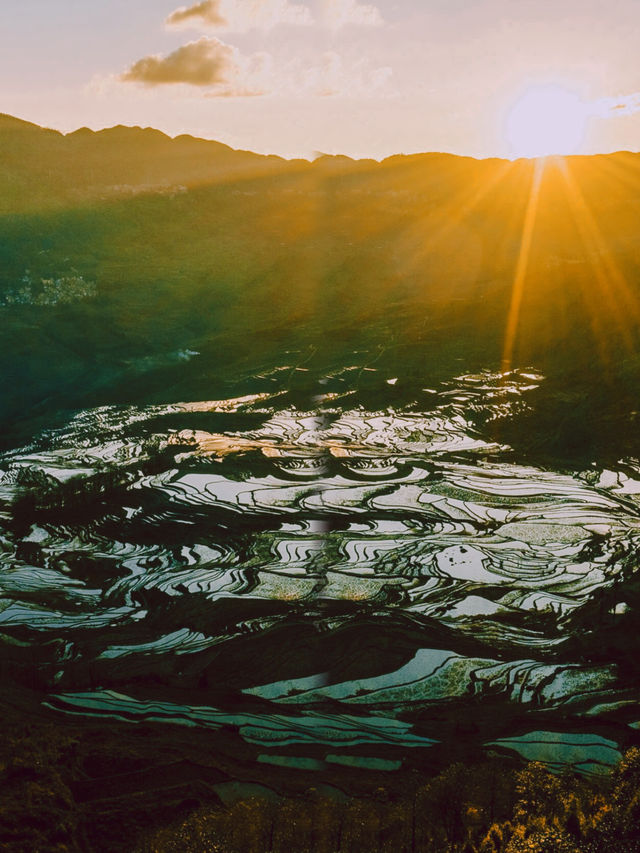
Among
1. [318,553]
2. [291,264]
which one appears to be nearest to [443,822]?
[318,553]

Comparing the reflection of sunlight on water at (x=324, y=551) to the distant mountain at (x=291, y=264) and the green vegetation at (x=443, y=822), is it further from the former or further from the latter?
the distant mountain at (x=291, y=264)

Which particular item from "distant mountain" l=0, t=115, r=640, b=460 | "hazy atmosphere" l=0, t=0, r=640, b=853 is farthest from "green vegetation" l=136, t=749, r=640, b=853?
"distant mountain" l=0, t=115, r=640, b=460

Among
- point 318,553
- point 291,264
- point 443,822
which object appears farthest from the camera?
point 291,264

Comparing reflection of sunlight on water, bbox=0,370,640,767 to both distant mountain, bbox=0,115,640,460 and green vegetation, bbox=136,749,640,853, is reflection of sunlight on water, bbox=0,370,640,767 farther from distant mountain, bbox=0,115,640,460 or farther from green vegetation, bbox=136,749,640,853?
distant mountain, bbox=0,115,640,460

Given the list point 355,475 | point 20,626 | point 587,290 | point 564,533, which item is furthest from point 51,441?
point 587,290

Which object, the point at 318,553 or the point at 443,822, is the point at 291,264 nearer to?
the point at 318,553

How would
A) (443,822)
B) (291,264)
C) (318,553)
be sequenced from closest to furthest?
(443,822), (318,553), (291,264)

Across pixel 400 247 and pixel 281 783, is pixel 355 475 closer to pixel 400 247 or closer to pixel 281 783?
pixel 281 783

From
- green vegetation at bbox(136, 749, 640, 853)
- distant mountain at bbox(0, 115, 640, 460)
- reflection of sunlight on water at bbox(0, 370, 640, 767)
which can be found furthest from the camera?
distant mountain at bbox(0, 115, 640, 460)

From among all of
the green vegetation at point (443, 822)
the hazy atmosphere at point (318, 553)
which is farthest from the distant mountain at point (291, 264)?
the green vegetation at point (443, 822)

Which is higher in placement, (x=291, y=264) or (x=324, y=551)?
(x=291, y=264)

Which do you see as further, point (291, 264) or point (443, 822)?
point (291, 264)
